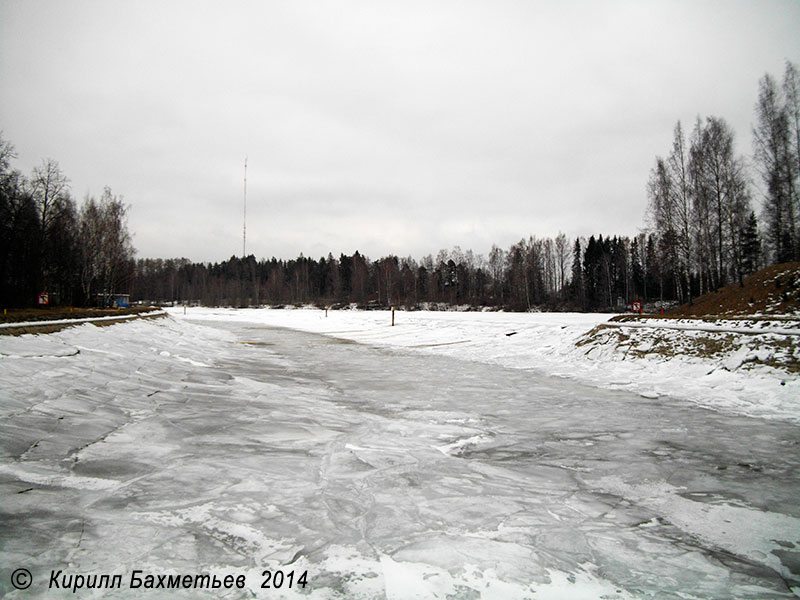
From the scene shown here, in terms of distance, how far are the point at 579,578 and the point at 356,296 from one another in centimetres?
8496

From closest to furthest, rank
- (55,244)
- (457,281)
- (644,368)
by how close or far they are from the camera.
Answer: (644,368)
(55,244)
(457,281)

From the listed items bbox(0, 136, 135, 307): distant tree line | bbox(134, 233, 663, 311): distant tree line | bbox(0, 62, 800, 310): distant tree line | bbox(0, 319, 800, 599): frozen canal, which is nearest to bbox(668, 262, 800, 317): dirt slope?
bbox(0, 62, 800, 310): distant tree line

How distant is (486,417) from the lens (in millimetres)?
6688

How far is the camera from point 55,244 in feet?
115

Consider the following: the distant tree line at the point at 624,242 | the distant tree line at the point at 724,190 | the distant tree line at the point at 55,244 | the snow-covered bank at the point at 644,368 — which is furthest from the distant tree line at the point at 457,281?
the distant tree line at the point at 55,244

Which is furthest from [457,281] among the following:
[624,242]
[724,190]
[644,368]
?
[644,368]

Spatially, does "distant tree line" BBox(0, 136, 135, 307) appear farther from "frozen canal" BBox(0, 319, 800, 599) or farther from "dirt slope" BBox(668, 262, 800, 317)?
"dirt slope" BBox(668, 262, 800, 317)

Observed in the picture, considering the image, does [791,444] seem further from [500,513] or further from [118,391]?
[118,391]

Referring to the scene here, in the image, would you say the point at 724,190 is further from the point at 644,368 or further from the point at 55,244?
the point at 55,244

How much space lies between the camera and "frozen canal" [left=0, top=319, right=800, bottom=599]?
2.51 m

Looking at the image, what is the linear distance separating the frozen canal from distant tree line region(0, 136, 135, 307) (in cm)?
3120

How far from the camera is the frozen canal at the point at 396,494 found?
2514 millimetres

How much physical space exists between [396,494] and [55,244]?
43195 mm

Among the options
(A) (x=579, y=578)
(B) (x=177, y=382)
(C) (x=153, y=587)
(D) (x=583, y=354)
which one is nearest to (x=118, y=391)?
(B) (x=177, y=382)
